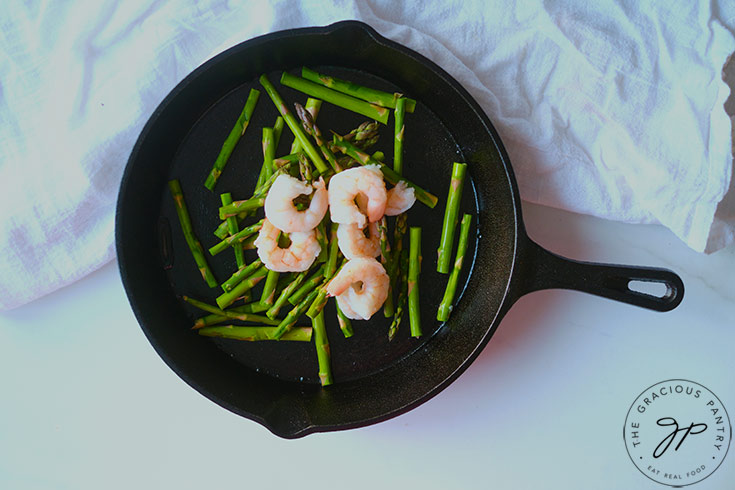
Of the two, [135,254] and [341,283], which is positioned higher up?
[135,254]

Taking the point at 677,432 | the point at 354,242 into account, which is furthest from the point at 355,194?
the point at 677,432

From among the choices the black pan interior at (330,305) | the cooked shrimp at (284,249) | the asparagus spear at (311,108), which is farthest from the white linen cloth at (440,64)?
the cooked shrimp at (284,249)

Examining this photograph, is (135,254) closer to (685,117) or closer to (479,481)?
(479,481)

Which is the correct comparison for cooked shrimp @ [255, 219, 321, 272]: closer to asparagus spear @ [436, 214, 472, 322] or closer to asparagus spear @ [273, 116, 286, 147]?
asparagus spear @ [273, 116, 286, 147]

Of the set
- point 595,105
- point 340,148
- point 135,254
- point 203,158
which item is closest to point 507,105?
point 595,105

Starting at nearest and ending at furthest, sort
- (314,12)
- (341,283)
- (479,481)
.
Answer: (341,283) < (314,12) < (479,481)

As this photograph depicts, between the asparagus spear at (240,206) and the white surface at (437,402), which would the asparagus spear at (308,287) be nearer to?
the asparagus spear at (240,206)
